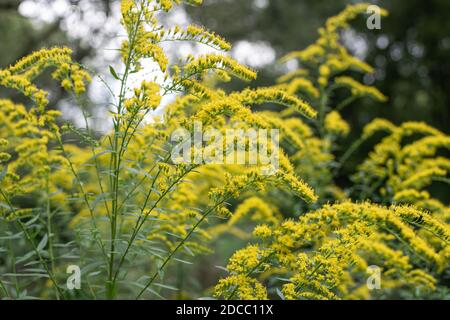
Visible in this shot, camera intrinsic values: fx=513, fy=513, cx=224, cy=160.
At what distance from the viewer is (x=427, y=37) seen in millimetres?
9734

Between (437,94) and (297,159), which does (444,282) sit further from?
(437,94)

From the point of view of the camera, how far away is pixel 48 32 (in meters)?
8.88

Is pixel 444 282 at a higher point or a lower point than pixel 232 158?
lower

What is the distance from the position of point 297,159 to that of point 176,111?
2.19 meters

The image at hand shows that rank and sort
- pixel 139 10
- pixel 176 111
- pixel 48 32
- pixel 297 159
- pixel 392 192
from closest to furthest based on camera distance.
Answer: pixel 139 10 → pixel 176 111 → pixel 392 192 → pixel 297 159 → pixel 48 32

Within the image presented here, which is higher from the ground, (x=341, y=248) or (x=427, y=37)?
(x=427, y=37)

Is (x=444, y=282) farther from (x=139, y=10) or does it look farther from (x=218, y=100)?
(x=139, y=10)

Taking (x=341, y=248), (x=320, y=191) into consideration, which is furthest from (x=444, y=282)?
Result: (x=341, y=248)

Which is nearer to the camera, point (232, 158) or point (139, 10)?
point (139, 10)

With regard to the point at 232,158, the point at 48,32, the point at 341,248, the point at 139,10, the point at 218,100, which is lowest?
the point at 341,248

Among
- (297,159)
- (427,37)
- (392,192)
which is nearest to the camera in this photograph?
(392,192)
